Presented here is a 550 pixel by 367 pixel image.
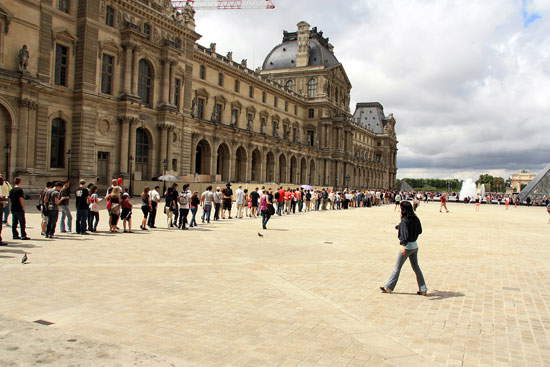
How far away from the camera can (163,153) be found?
40.6 metres

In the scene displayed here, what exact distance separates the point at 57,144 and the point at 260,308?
30128 millimetres

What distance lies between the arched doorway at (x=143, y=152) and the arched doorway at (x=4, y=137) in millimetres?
11198

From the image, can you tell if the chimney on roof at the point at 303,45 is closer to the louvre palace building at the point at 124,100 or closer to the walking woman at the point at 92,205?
the louvre palace building at the point at 124,100

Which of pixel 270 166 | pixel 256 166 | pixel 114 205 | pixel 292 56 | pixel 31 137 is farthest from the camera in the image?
pixel 292 56

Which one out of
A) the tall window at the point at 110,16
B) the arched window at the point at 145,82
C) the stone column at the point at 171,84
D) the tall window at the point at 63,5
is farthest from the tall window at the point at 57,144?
the stone column at the point at 171,84

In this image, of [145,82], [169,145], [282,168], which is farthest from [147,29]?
[282,168]

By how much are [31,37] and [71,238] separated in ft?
72.1

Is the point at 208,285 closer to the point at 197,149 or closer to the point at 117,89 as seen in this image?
the point at 117,89

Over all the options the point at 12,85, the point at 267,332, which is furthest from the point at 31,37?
the point at 267,332

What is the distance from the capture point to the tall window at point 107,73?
3550 centimetres

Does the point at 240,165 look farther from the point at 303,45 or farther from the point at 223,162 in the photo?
the point at 303,45

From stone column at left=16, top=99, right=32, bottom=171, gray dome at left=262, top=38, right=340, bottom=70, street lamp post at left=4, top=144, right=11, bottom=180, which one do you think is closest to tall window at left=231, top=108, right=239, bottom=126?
gray dome at left=262, top=38, right=340, bottom=70

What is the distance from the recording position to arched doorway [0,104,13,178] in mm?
28719

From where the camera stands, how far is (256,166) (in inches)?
2547
